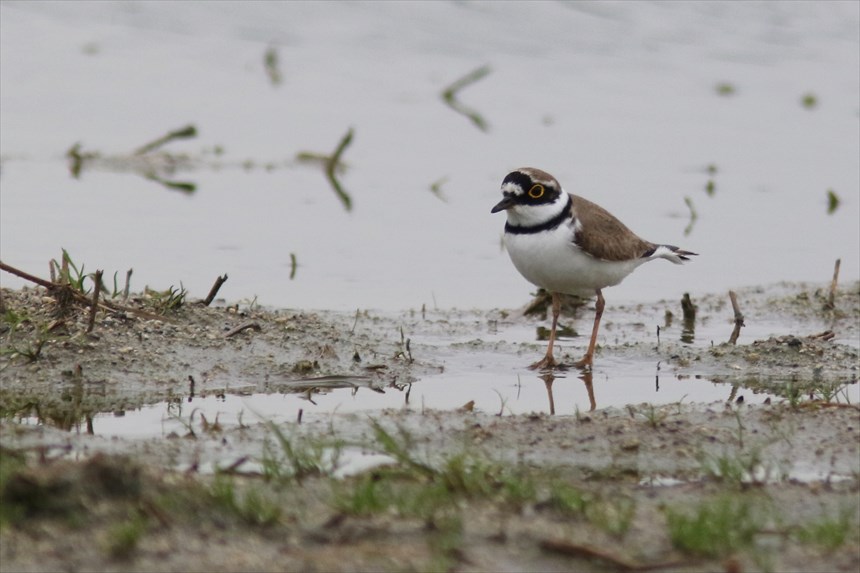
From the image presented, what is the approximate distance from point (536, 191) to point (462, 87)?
8.26 metres

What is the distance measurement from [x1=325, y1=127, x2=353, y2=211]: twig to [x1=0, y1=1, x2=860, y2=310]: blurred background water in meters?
0.10

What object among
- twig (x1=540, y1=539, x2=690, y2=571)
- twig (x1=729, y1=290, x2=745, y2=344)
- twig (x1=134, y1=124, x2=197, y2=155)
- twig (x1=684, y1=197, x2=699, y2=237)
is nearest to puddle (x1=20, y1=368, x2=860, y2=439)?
twig (x1=729, y1=290, x2=745, y2=344)

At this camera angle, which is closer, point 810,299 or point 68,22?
point 810,299

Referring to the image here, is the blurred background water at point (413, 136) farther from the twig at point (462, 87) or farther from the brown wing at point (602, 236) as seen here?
the brown wing at point (602, 236)

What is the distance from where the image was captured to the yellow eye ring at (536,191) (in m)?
8.35

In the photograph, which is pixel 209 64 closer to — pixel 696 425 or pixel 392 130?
pixel 392 130

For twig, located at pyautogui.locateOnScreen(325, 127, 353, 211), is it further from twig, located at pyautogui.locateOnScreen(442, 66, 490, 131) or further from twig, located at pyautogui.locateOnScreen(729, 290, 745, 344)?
twig, located at pyautogui.locateOnScreen(729, 290, 745, 344)

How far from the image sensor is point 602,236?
332 inches

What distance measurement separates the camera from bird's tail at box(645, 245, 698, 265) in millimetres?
9047

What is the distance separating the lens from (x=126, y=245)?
1020 cm

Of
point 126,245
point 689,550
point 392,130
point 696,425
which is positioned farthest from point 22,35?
point 689,550

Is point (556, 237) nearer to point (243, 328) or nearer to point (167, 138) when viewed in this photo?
point (243, 328)

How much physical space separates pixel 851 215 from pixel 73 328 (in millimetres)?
7309

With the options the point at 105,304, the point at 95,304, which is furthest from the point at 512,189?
the point at 95,304
